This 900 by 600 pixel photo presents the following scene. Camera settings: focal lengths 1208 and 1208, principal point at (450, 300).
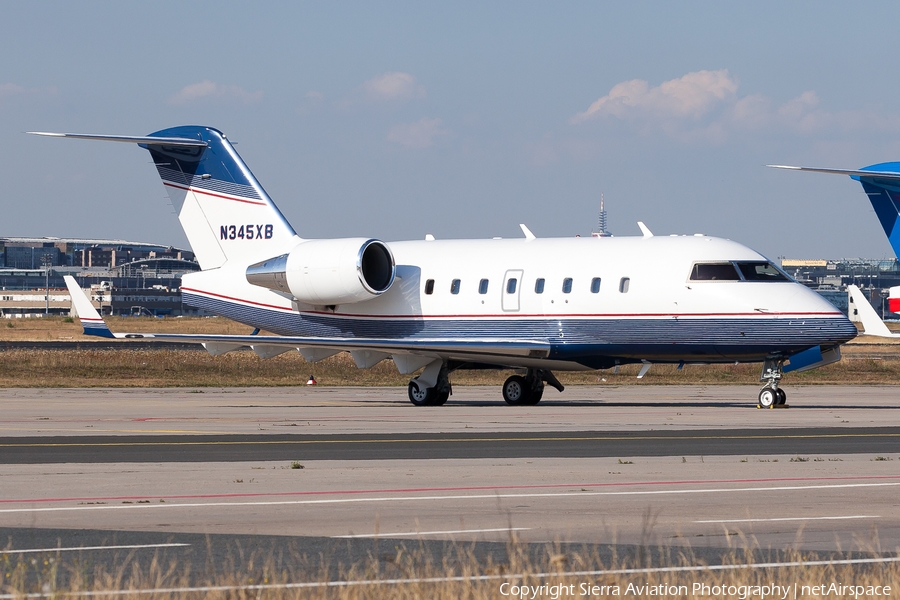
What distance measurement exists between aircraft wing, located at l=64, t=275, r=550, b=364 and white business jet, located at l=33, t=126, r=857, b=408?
5 cm

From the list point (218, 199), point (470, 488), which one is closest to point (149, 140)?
point (218, 199)

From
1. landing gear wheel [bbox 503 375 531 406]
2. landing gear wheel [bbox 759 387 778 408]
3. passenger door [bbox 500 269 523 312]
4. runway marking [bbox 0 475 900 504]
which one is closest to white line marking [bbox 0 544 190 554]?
runway marking [bbox 0 475 900 504]

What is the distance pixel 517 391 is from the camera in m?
33.5

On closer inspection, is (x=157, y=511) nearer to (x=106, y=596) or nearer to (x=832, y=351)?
(x=106, y=596)

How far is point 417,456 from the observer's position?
18.1 m

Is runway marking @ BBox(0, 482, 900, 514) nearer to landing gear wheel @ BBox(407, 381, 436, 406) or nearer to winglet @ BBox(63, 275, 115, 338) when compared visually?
winglet @ BBox(63, 275, 115, 338)

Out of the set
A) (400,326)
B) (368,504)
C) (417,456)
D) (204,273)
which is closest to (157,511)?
(368,504)

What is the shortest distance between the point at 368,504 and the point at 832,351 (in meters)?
19.6

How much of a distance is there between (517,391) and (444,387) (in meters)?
2.07

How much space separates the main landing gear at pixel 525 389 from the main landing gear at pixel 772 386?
6.39 metres

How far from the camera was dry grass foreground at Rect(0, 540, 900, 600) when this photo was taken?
7719 mm

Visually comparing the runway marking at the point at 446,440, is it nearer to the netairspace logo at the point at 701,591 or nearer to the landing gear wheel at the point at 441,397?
the landing gear wheel at the point at 441,397

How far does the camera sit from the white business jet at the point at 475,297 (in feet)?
97.2

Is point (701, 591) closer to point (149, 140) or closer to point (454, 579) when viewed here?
point (454, 579)
